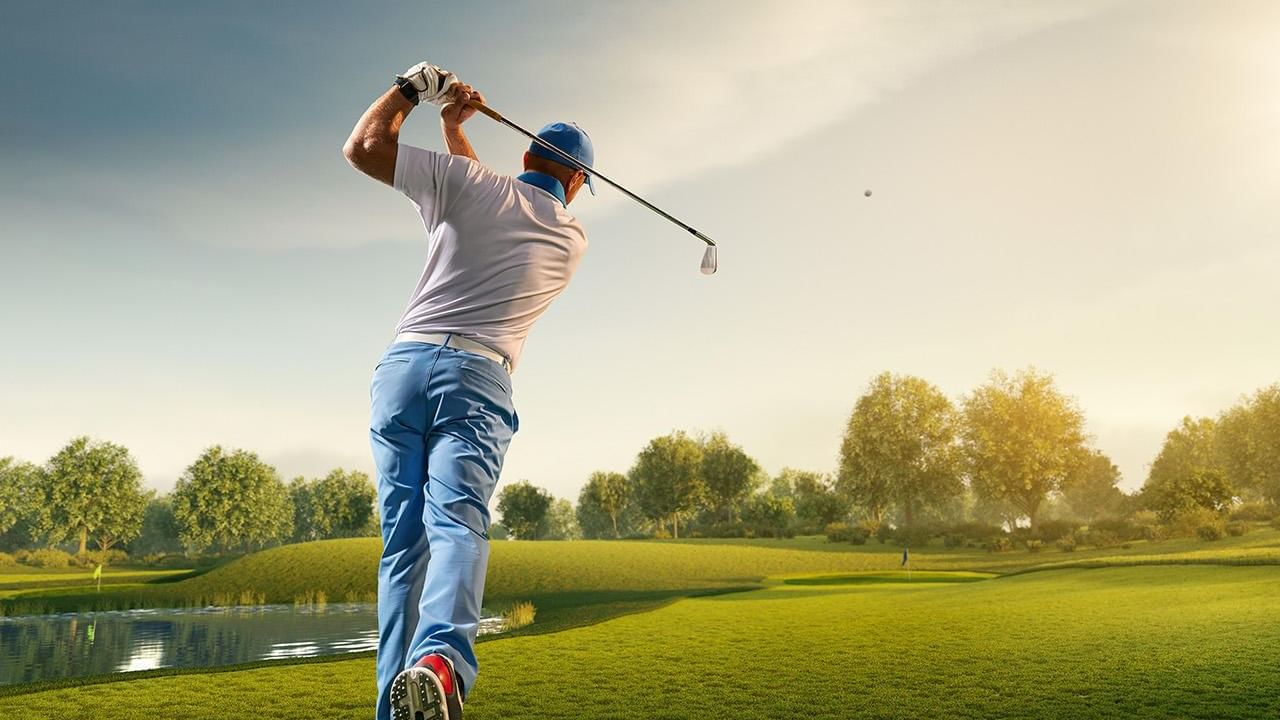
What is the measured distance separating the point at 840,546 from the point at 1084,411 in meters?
21.0

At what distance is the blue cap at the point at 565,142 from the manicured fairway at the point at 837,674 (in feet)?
13.5

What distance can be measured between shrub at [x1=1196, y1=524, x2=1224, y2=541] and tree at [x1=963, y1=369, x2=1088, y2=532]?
19610 mm

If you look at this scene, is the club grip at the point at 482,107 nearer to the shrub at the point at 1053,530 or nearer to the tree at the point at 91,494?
the shrub at the point at 1053,530

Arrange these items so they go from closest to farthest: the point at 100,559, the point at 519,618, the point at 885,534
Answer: the point at 519,618
the point at 885,534
the point at 100,559

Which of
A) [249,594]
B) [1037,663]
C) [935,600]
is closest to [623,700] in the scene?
[1037,663]

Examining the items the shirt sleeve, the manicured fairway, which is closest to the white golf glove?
the shirt sleeve

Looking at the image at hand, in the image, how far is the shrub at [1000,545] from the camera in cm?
4588

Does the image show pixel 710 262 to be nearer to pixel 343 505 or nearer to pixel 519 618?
pixel 519 618

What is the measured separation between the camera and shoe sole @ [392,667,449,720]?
2.87 m

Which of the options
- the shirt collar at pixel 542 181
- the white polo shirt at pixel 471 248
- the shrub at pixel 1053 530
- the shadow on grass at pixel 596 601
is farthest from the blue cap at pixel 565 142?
the shrub at pixel 1053 530

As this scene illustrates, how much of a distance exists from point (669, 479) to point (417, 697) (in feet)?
276

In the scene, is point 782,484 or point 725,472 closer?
point 725,472

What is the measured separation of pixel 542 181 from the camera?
13.5 feet

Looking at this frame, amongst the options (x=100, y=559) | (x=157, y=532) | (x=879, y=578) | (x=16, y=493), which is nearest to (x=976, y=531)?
(x=879, y=578)
